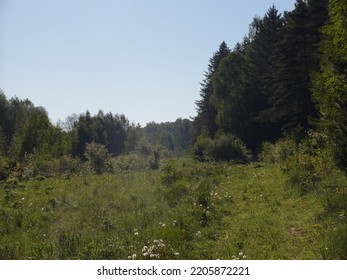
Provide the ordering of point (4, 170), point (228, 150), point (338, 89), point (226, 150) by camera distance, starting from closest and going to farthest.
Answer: point (338, 89), point (4, 170), point (228, 150), point (226, 150)

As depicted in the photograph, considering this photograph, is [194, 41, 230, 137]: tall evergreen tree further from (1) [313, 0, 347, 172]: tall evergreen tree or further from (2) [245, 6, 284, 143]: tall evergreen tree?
(1) [313, 0, 347, 172]: tall evergreen tree

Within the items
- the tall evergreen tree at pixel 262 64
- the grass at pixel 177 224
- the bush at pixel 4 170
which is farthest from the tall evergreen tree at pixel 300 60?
the bush at pixel 4 170

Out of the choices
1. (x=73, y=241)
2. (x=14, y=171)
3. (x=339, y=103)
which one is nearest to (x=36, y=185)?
(x=14, y=171)

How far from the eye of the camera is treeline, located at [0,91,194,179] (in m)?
36.7

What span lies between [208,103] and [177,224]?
156 ft

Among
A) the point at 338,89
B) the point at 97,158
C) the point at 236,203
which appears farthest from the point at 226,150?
the point at 338,89

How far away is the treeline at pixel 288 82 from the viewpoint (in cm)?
1134

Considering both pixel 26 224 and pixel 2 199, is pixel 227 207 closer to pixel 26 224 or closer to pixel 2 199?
pixel 26 224

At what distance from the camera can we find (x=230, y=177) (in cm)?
2017

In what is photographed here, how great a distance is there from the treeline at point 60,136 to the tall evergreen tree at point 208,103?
7350 mm

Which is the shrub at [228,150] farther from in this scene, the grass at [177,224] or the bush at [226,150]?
the grass at [177,224]

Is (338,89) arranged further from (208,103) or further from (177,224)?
(208,103)

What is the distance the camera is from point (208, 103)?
56.2m

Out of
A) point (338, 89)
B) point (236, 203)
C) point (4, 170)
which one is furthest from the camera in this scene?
point (4, 170)
